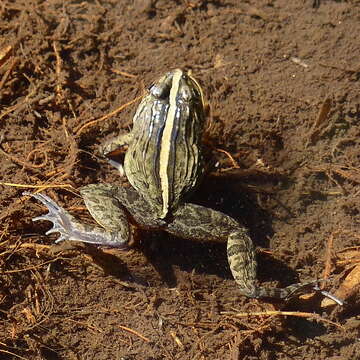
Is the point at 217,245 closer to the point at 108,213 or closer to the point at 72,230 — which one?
the point at 108,213

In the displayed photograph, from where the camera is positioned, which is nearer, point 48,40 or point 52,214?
point 52,214

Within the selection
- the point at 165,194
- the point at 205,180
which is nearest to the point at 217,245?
the point at 205,180

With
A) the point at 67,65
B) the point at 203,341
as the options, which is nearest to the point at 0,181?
the point at 67,65

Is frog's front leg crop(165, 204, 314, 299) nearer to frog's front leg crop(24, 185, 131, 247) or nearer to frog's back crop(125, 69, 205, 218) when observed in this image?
frog's back crop(125, 69, 205, 218)

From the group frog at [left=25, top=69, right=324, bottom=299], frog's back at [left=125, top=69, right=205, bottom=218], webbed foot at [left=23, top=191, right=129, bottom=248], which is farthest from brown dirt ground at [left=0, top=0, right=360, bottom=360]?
frog's back at [left=125, top=69, right=205, bottom=218]

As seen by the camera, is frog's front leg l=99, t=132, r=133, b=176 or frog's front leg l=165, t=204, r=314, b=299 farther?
frog's front leg l=99, t=132, r=133, b=176

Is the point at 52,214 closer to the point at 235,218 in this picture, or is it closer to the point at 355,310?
the point at 235,218

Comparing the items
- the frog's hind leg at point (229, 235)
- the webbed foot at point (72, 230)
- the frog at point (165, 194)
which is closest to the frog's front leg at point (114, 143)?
the frog at point (165, 194)
